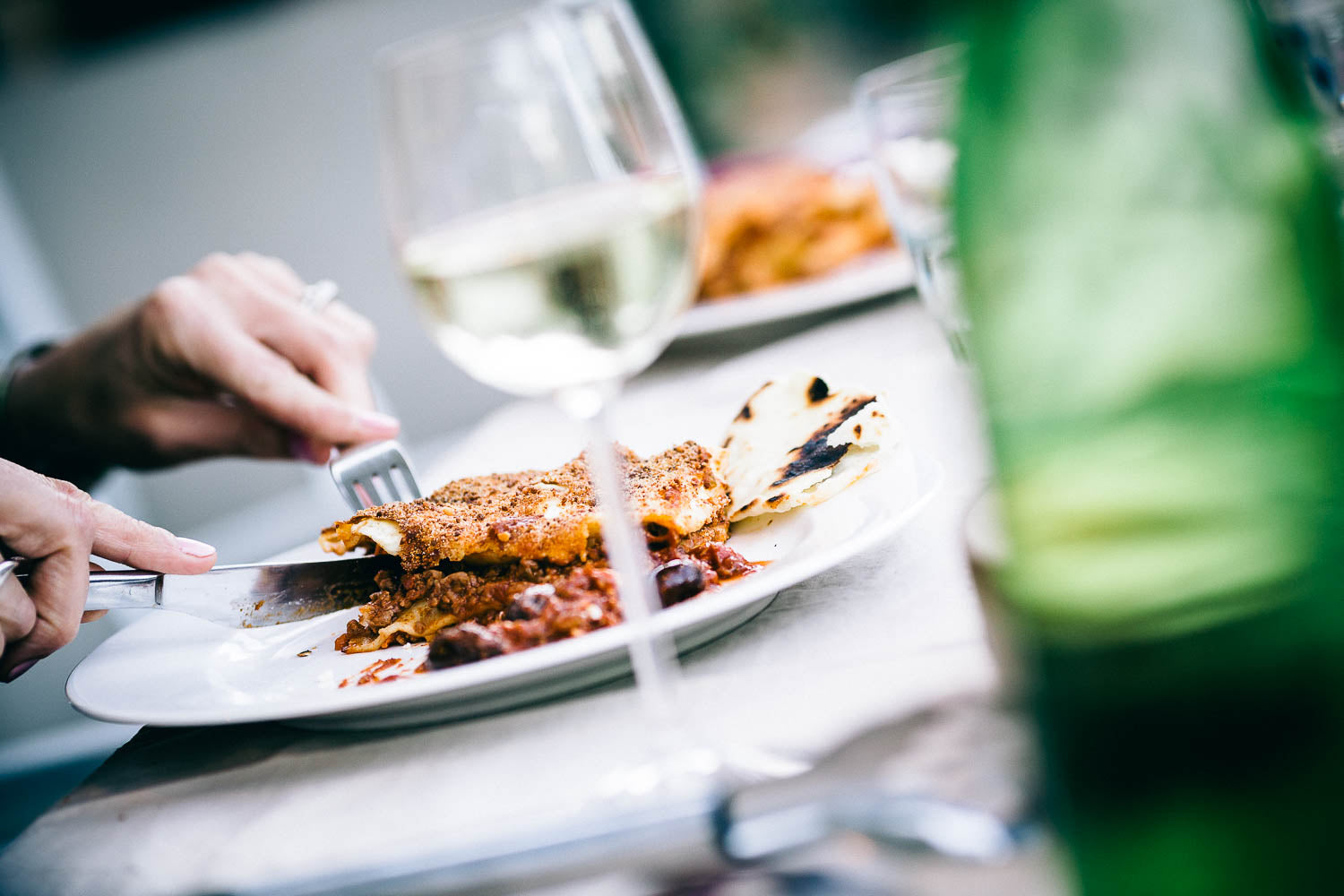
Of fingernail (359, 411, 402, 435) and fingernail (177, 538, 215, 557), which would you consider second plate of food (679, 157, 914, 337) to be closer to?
fingernail (359, 411, 402, 435)

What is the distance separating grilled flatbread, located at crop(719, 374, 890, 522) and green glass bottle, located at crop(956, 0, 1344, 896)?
0.97ft

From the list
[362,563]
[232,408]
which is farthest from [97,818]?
[232,408]

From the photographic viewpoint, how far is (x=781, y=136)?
5.69m

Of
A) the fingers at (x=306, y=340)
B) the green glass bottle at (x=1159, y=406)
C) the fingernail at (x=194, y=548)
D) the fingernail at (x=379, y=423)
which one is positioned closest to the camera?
Result: the green glass bottle at (x=1159, y=406)

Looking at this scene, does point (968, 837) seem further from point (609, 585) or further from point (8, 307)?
point (8, 307)

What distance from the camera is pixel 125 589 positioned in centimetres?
64

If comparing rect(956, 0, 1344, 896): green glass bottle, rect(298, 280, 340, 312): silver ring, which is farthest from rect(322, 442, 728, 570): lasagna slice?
rect(298, 280, 340, 312): silver ring

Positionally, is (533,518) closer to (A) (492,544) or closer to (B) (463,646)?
(A) (492,544)

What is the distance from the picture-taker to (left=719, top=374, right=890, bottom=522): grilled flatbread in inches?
28.3

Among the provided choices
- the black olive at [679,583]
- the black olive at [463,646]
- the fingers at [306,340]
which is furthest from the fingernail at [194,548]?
the fingers at [306,340]

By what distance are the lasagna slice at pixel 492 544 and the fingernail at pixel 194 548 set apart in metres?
0.09

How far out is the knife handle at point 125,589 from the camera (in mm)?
642

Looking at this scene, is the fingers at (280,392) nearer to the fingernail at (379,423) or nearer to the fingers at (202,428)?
the fingernail at (379,423)

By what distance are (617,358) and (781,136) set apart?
5.49 m
